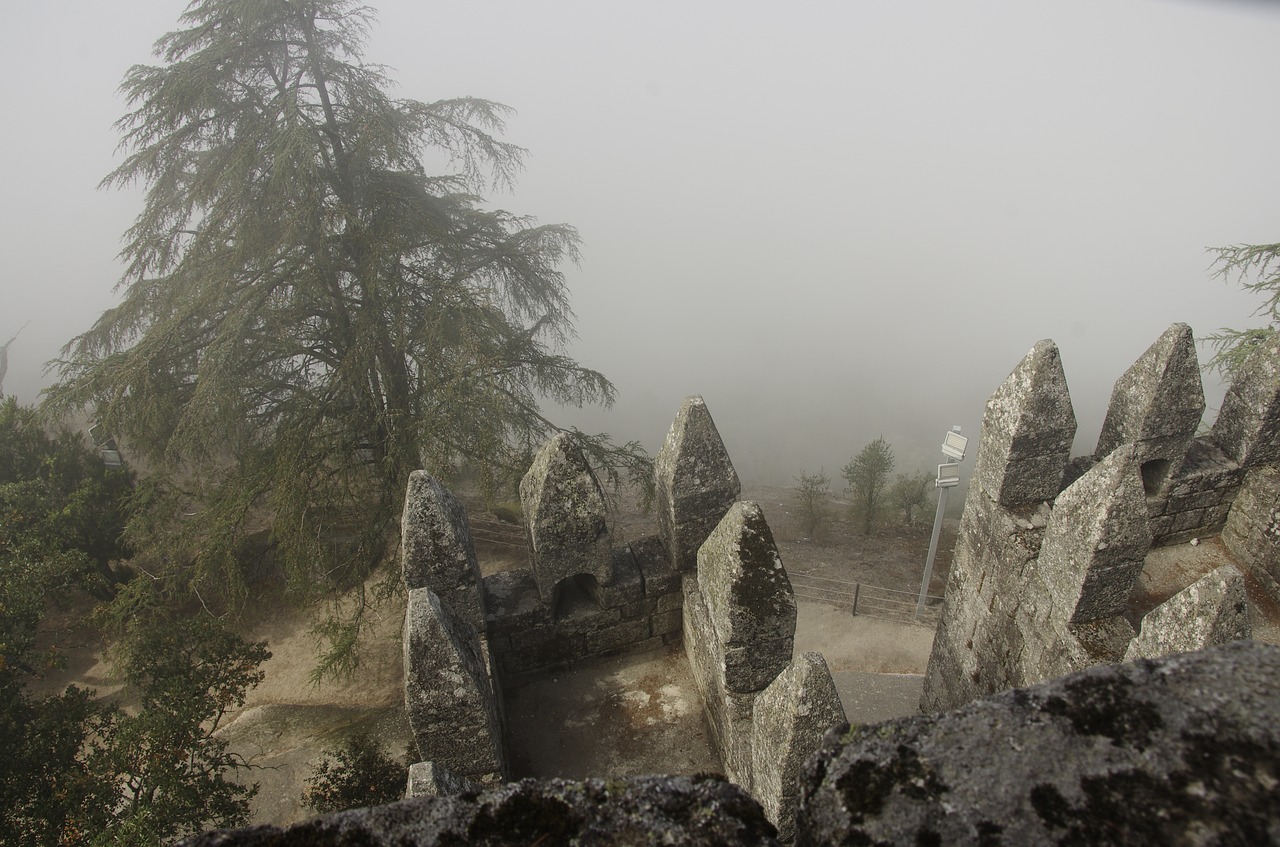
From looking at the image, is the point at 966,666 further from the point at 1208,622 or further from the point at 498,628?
the point at 498,628

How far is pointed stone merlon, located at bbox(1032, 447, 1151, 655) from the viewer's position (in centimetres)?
504

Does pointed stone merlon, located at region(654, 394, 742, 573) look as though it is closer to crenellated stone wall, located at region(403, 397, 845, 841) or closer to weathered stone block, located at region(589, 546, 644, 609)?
crenellated stone wall, located at region(403, 397, 845, 841)

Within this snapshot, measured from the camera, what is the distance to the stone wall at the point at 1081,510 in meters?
5.27

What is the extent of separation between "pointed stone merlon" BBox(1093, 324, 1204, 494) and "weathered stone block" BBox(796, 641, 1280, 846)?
6171 mm

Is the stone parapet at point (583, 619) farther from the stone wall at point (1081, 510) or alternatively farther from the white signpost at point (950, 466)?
the white signpost at point (950, 466)

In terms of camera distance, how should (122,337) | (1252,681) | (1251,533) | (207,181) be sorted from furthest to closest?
(122,337)
(207,181)
(1251,533)
(1252,681)

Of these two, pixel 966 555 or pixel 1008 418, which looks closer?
pixel 1008 418

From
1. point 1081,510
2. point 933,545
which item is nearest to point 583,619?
point 1081,510

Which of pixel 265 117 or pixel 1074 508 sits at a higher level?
pixel 265 117

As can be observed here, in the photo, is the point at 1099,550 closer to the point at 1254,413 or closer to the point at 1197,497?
the point at 1197,497

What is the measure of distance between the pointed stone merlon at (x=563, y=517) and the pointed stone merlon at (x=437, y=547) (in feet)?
2.18

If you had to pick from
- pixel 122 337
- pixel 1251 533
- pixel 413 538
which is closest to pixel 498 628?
pixel 413 538

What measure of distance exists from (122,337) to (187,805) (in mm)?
11037

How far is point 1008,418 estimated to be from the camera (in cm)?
634
